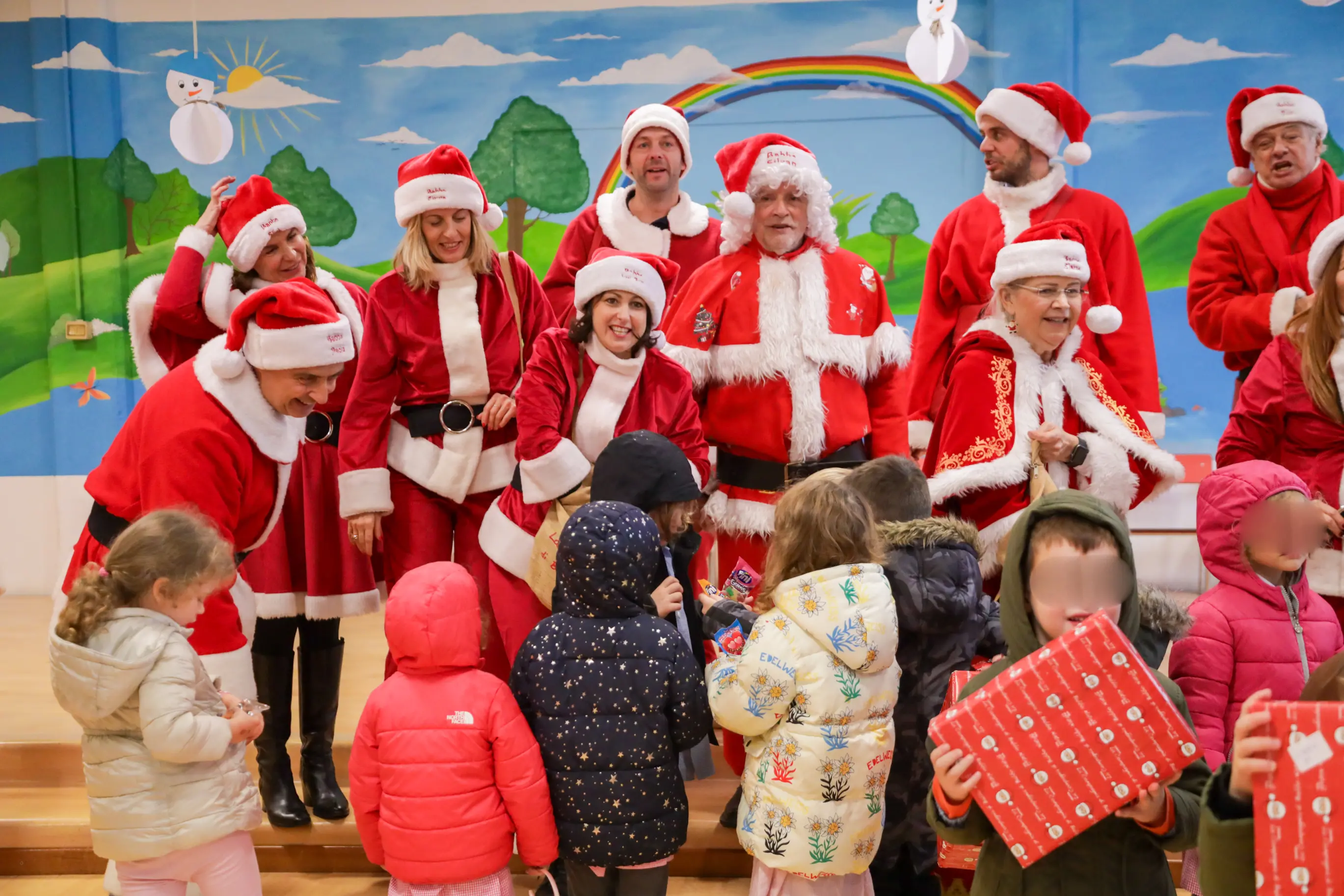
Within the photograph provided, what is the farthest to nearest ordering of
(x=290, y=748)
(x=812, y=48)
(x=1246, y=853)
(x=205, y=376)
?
(x=812, y=48)
(x=290, y=748)
(x=205, y=376)
(x=1246, y=853)

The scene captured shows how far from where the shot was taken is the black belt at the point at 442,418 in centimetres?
294

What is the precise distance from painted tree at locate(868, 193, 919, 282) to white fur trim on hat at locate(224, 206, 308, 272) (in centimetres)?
432

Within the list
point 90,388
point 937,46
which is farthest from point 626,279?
point 90,388

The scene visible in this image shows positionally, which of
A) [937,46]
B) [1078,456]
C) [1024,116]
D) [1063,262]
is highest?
[937,46]

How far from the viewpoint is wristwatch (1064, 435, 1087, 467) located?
2.67m

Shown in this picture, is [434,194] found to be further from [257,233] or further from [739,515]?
[739,515]

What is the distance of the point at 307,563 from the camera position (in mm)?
3094

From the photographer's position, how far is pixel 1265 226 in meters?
3.31

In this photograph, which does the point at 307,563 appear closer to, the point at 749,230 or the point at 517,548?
the point at 517,548

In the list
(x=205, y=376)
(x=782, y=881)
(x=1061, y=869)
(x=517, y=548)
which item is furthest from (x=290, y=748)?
(x=1061, y=869)

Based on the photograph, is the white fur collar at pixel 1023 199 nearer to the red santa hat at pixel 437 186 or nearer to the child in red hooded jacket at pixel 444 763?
the red santa hat at pixel 437 186

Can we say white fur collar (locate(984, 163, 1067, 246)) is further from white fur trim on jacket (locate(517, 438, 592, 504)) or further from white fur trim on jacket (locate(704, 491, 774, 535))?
white fur trim on jacket (locate(517, 438, 592, 504))

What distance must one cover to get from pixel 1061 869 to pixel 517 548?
4.98ft

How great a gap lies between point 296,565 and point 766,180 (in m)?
1.71
